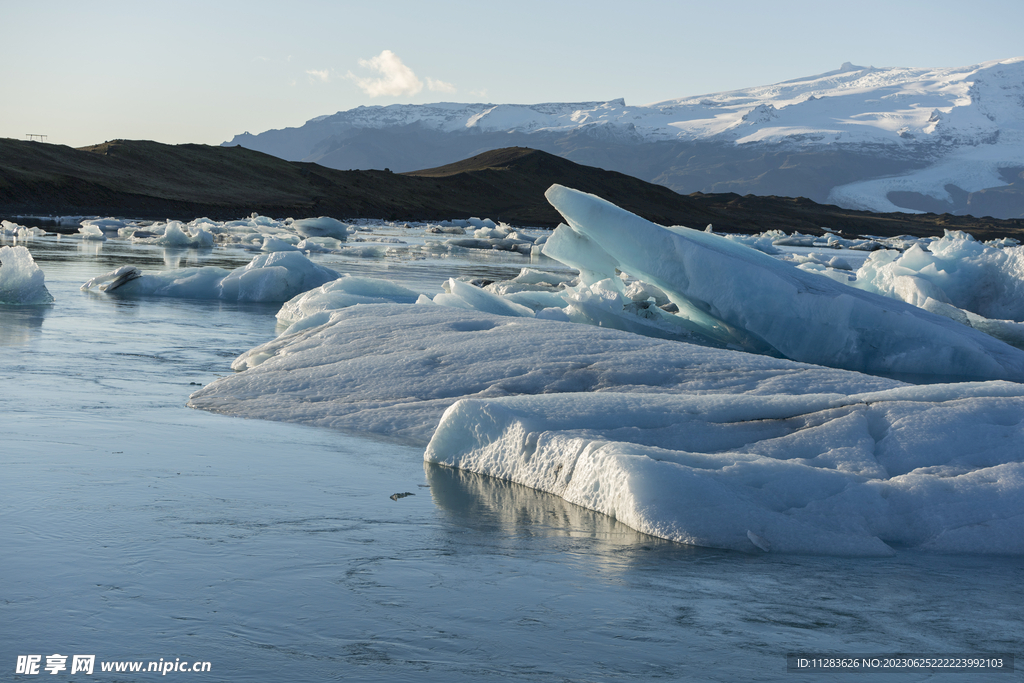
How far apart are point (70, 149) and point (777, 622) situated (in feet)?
168

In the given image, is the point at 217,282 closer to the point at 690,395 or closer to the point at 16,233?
the point at 690,395

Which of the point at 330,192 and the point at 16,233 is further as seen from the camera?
the point at 330,192

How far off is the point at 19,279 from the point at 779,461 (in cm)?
857

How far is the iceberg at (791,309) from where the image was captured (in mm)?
7438

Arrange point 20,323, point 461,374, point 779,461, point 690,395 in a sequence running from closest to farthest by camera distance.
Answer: point 779,461, point 690,395, point 461,374, point 20,323

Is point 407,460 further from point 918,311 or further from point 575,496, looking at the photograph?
point 918,311

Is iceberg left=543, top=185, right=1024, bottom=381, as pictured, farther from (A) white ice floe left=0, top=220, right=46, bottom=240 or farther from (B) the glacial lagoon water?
(A) white ice floe left=0, top=220, right=46, bottom=240

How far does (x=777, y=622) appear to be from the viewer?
94.9 inches

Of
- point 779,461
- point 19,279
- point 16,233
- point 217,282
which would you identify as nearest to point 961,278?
point 779,461

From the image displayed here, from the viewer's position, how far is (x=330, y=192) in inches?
2183

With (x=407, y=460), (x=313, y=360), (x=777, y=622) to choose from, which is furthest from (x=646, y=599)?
(x=313, y=360)

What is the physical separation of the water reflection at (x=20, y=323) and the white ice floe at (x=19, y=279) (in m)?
0.18

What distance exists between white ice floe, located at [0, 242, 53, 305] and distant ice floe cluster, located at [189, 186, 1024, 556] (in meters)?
2.67

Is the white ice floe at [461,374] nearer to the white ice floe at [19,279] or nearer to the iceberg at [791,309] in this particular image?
the iceberg at [791,309]
